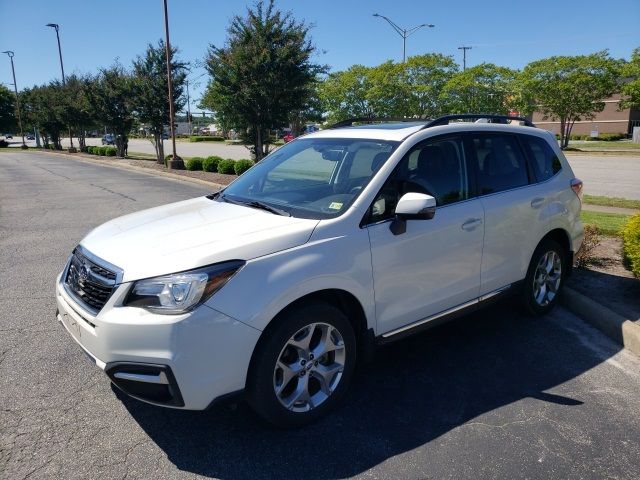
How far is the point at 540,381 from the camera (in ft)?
12.1

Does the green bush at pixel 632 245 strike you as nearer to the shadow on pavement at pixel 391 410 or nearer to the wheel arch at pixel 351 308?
the shadow on pavement at pixel 391 410

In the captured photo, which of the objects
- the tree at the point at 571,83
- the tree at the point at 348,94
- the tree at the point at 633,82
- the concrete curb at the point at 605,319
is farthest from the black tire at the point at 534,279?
the tree at the point at 633,82

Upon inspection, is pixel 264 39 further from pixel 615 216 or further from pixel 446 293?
pixel 446 293

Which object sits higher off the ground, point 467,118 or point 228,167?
point 467,118

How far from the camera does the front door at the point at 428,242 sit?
11.0 feet

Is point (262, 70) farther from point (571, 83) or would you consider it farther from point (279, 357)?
point (571, 83)

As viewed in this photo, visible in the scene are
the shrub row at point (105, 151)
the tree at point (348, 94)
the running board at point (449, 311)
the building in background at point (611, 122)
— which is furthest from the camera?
the building in background at point (611, 122)

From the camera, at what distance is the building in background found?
226 feet

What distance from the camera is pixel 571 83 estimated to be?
134 feet

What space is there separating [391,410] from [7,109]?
83789mm

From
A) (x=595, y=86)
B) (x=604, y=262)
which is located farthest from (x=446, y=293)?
(x=595, y=86)

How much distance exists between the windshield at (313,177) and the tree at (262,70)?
38.8 feet

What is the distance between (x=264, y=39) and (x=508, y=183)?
1300 centimetres

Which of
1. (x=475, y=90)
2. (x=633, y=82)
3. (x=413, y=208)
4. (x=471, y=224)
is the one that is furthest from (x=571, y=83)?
(x=413, y=208)
